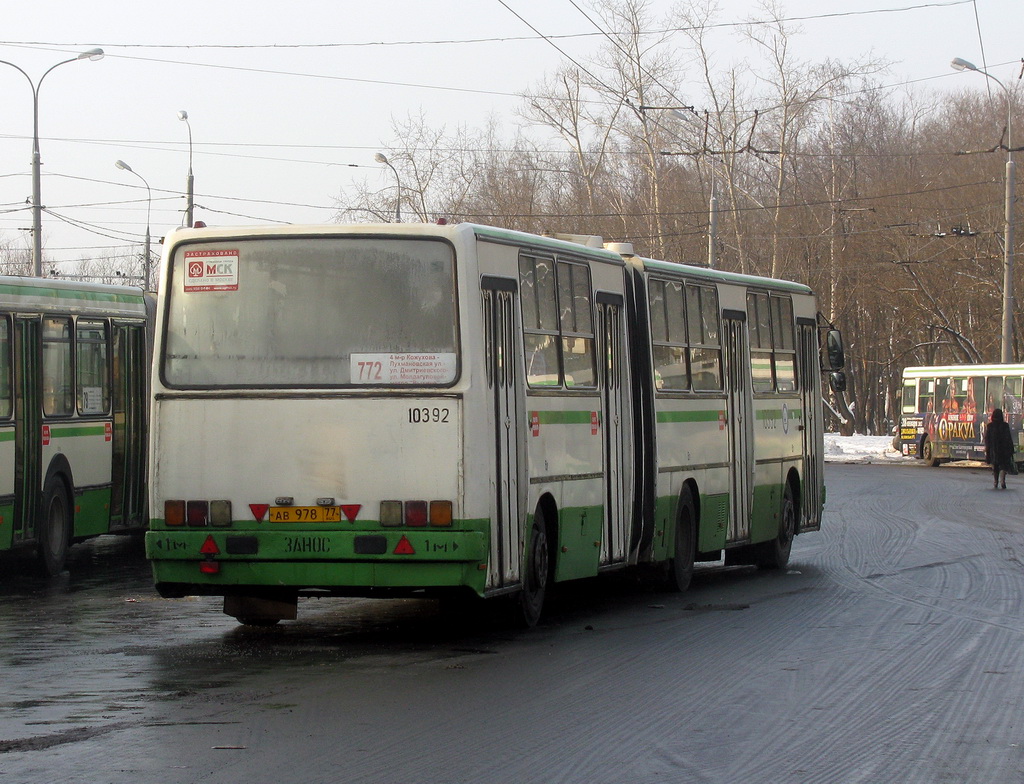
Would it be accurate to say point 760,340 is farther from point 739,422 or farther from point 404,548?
point 404,548

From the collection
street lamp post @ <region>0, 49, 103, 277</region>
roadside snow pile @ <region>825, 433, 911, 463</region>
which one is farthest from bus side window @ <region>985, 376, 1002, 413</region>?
street lamp post @ <region>0, 49, 103, 277</region>

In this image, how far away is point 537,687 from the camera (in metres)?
9.16

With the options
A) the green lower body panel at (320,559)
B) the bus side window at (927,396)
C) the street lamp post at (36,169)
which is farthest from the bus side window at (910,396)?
the green lower body panel at (320,559)

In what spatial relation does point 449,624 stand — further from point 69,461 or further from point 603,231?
point 603,231

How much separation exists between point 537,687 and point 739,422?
24.3 ft

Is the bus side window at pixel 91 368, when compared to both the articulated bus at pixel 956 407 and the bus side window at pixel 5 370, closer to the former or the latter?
the bus side window at pixel 5 370

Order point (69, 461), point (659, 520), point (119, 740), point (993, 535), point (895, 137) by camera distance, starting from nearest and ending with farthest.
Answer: point (119, 740), point (659, 520), point (69, 461), point (993, 535), point (895, 137)

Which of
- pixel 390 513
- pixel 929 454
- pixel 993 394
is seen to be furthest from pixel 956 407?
pixel 390 513

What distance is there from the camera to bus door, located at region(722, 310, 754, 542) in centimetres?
1598

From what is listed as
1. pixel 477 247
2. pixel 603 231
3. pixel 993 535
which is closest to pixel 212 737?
pixel 477 247

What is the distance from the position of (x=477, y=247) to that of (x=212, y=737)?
4.30 metres

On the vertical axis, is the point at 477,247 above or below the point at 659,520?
above

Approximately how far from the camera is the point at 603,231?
60500 millimetres

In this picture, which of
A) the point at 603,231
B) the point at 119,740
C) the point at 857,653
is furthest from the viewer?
the point at 603,231
